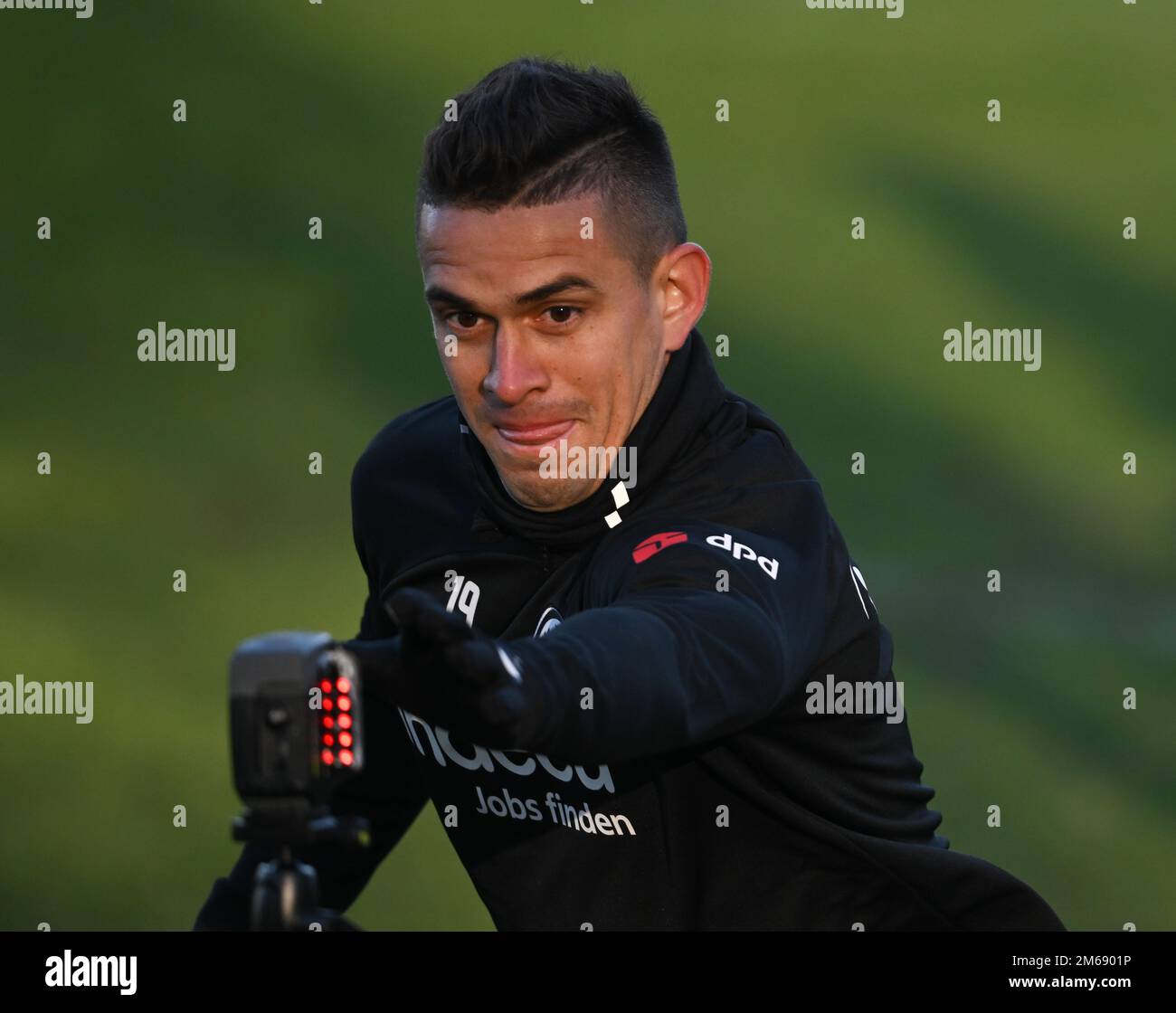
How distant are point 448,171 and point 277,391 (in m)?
5.02

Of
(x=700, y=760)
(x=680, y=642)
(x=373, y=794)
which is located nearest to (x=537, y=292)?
(x=680, y=642)

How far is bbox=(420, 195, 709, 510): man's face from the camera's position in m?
2.72

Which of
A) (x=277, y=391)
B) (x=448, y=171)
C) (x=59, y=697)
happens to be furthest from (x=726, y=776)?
(x=277, y=391)

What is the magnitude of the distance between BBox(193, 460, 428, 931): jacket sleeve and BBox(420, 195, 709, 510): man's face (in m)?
0.51

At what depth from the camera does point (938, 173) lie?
835 cm

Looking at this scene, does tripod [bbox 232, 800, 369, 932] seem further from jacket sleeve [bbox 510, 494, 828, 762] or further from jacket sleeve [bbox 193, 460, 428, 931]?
jacket sleeve [bbox 193, 460, 428, 931]

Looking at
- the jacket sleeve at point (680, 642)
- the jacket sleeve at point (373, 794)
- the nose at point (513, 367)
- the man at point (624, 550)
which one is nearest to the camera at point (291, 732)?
the jacket sleeve at point (680, 642)

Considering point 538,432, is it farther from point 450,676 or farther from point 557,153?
point 450,676

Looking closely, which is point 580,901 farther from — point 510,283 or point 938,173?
point 938,173

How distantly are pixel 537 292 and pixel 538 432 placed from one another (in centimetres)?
22

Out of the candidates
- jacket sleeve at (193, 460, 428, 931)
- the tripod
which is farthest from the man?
the tripod

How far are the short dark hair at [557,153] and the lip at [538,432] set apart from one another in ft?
0.83

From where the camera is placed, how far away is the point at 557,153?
2.79 m

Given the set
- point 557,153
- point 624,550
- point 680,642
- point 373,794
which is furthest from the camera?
point 373,794
